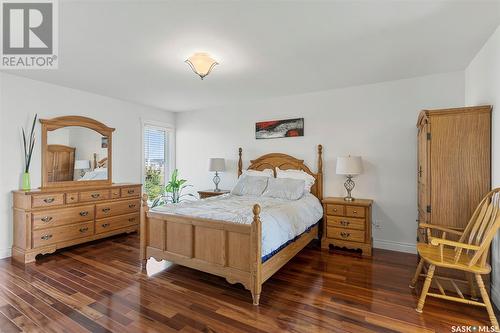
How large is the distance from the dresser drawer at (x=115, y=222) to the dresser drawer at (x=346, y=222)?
3.38 metres

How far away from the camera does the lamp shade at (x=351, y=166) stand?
11.7 ft

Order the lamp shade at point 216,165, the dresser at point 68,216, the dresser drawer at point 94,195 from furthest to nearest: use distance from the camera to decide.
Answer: the lamp shade at point 216,165 < the dresser drawer at point 94,195 < the dresser at point 68,216

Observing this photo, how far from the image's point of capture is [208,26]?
87.0 inches

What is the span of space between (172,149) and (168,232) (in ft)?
11.0

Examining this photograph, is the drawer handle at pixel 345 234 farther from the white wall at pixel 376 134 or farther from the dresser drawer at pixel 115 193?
the dresser drawer at pixel 115 193

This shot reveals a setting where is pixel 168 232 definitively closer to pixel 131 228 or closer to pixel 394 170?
pixel 131 228

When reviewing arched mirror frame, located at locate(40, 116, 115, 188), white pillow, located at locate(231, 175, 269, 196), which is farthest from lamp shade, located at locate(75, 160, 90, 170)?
white pillow, located at locate(231, 175, 269, 196)

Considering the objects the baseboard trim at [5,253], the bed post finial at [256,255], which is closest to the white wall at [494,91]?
the bed post finial at [256,255]

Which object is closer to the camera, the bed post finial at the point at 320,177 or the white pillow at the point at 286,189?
the white pillow at the point at 286,189

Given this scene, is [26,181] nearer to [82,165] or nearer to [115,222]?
[82,165]

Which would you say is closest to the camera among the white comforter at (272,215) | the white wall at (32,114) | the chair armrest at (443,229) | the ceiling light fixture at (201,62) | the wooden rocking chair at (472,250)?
the wooden rocking chair at (472,250)

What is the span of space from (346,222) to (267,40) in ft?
8.67

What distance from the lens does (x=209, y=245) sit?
257 cm

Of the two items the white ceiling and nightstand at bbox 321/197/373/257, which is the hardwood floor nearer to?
nightstand at bbox 321/197/373/257
